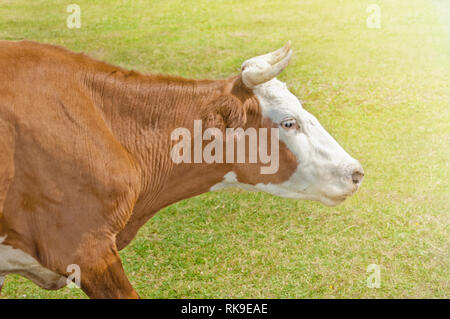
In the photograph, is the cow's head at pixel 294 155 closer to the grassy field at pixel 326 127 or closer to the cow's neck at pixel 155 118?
the cow's neck at pixel 155 118

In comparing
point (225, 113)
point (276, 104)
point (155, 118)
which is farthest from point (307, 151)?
point (155, 118)

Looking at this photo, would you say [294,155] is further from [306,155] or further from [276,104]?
[276,104]

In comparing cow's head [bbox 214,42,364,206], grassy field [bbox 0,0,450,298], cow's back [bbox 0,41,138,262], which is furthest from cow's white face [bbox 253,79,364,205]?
grassy field [bbox 0,0,450,298]

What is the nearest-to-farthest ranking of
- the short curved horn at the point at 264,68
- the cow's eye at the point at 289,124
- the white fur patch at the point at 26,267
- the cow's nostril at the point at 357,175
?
the white fur patch at the point at 26,267
the short curved horn at the point at 264,68
the cow's eye at the point at 289,124
the cow's nostril at the point at 357,175

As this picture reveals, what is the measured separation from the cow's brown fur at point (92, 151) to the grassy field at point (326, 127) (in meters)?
1.92

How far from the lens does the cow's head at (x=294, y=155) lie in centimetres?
405

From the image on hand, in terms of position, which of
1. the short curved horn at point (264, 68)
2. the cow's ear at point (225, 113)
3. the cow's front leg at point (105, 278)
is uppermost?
the short curved horn at point (264, 68)

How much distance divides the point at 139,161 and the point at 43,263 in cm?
90

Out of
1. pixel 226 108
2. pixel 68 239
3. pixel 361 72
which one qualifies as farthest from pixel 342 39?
pixel 68 239

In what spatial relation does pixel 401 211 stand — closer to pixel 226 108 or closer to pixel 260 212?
pixel 260 212

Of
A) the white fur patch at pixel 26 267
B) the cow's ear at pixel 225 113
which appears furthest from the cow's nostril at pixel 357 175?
the white fur patch at pixel 26 267

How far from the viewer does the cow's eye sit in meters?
4.04

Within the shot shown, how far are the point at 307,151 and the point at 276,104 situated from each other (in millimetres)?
390

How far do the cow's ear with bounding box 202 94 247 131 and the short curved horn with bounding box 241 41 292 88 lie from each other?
16 cm
